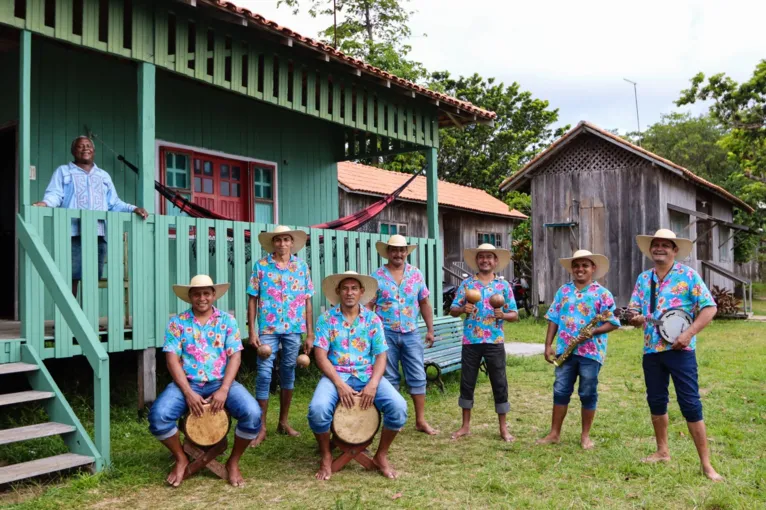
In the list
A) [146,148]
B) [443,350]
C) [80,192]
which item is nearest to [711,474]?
[443,350]

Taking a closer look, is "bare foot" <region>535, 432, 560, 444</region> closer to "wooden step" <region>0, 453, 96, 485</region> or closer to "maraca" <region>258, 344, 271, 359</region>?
"maraca" <region>258, 344, 271, 359</region>

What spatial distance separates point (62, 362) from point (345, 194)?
9.17 m

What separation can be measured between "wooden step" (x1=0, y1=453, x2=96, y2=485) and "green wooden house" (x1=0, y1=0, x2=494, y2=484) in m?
0.01

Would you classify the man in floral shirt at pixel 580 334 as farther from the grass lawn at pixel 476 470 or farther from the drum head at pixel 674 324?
the drum head at pixel 674 324

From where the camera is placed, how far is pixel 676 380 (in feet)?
15.0

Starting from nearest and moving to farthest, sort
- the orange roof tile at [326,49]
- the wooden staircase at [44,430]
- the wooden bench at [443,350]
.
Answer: the wooden staircase at [44,430] < the orange roof tile at [326,49] < the wooden bench at [443,350]

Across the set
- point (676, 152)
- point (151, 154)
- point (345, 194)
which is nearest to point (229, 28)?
point (151, 154)

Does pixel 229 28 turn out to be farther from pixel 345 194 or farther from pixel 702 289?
pixel 345 194

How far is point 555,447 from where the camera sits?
532 cm

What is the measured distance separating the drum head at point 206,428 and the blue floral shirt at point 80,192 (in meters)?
2.17

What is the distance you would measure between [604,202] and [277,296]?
38.0ft

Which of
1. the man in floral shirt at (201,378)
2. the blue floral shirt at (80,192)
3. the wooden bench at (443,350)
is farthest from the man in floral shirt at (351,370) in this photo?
the wooden bench at (443,350)

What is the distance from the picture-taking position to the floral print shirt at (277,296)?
5.38 metres

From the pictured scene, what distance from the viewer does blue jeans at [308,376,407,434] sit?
4.50 metres
